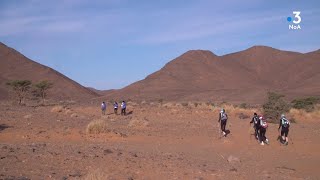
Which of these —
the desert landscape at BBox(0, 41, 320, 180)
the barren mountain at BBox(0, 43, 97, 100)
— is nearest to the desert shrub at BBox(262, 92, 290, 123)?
the desert landscape at BBox(0, 41, 320, 180)

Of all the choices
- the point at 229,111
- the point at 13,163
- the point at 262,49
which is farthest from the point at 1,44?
the point at 13,163

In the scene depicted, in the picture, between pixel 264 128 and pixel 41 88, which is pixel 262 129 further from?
pixel 41 88

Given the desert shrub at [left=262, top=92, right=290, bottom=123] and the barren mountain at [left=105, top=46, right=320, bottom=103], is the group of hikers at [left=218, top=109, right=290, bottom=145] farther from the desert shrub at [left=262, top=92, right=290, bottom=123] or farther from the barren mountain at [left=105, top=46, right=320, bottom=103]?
the barren mountain at [left=105, top=46, right=320, bottom=103]

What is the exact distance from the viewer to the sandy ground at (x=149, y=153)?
11.5m

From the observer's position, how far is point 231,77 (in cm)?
10400

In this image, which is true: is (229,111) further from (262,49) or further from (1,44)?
(1,44)

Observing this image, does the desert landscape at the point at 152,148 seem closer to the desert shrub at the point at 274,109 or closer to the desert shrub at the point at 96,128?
the desert shrub at the point at 96,128

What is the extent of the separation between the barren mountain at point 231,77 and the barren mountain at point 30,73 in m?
10.1

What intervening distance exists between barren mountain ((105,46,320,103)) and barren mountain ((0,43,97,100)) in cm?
1014

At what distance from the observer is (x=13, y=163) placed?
11.2 metres

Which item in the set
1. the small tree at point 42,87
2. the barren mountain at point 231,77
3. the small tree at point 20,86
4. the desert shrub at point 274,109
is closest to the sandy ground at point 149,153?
the desert shrub at point 274,109

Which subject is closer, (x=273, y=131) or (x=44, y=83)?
(x=273, y=131)

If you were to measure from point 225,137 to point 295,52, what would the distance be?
10111 centimetres

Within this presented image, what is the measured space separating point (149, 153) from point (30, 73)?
97.5 m
